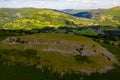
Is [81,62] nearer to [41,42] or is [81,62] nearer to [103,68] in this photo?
[103,68]

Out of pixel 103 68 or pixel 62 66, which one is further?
pixel 103 68

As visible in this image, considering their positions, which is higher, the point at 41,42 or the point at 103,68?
the point at 41,42

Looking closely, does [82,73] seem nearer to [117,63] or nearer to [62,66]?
[62,66]

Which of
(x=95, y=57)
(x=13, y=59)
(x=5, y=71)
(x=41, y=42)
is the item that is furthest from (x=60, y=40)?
(x=5, y=71)

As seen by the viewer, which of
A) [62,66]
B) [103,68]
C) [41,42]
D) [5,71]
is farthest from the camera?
[41,42]

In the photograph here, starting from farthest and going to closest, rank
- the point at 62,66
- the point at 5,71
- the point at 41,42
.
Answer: the point at 41,42, the point at 62,66, the point at 5,71

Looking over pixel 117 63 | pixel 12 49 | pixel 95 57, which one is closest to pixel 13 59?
pixel 12 49
